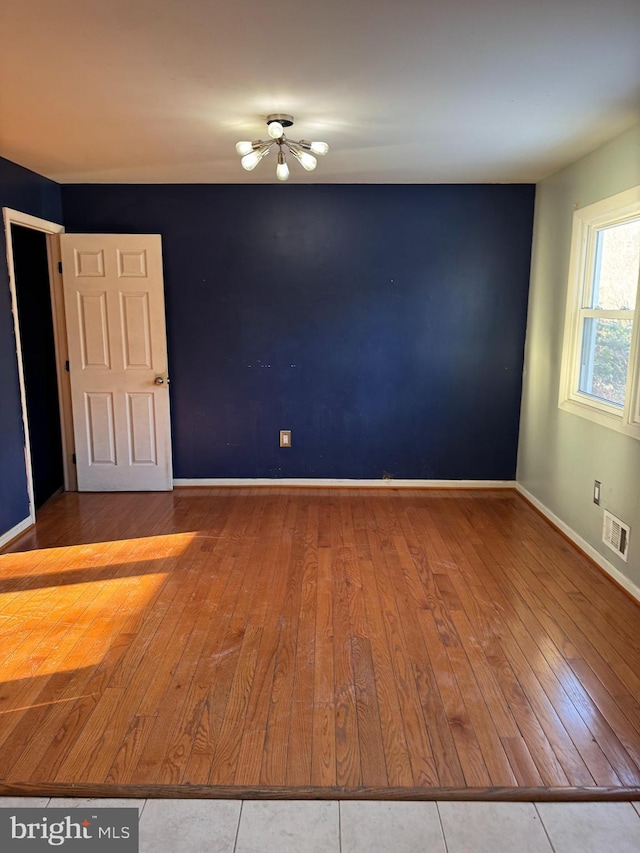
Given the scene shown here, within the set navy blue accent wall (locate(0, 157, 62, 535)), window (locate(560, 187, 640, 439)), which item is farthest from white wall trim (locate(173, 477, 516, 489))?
navy blue accent wall (locate(0, 157, 62, 535))

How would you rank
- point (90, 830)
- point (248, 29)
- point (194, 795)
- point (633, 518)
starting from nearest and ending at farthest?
point (90, 830)
point (194, 795)
point (248, 29)
point (633, 518)

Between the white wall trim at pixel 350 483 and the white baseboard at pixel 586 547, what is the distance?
12.7 inches

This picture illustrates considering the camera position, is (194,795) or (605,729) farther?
(605,729)

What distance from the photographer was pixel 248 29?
6.56 feet

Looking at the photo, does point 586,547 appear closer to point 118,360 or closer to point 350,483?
point 350,483

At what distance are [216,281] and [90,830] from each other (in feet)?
12.5

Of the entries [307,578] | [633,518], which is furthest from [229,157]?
[633,518]

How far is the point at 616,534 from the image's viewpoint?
10.8 ft

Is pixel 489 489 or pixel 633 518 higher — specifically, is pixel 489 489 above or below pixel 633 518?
below

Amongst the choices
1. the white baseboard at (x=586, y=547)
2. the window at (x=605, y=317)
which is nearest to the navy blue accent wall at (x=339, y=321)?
the white baseboard at (x=586, y=547)

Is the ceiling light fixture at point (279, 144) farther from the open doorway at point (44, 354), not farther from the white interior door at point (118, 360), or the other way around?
the open doorway at point (44, 354)

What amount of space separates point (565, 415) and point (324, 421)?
1866 millimetres

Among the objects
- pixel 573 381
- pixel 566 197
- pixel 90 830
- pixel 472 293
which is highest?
pixel 566 197

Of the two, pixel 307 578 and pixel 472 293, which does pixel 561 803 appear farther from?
pixel 472 293
